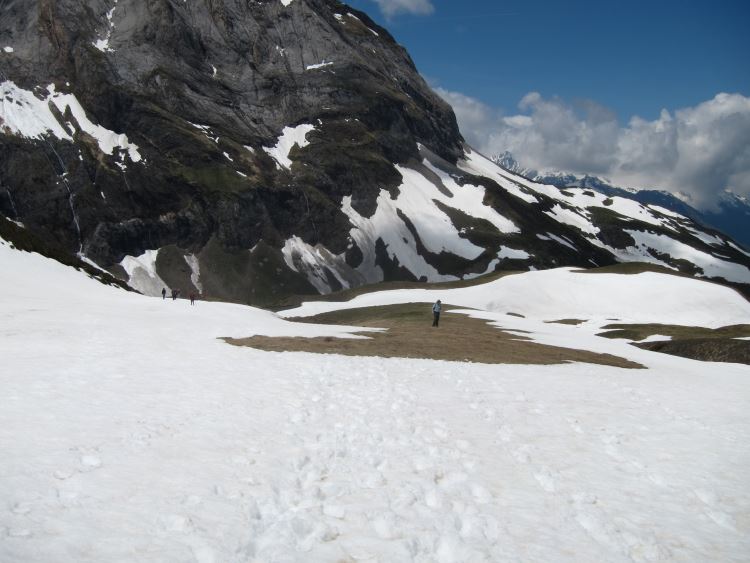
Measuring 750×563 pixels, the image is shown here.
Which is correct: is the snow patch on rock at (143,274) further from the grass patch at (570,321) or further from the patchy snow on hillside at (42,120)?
the grass patch at (570,321)

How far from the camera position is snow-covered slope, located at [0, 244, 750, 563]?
303 inches

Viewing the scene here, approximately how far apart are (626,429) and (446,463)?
7297 millimetres

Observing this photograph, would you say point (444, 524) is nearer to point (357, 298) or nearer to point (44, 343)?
point (44, 343)

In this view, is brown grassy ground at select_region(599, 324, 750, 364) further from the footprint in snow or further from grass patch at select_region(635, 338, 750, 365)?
the footprint in snow

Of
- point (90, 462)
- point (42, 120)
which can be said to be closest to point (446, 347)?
point (90, 462)

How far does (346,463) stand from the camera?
1096 centimetres

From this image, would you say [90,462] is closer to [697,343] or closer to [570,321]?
[697,343]

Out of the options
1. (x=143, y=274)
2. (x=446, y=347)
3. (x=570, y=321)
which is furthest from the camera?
(x=143, y=274)

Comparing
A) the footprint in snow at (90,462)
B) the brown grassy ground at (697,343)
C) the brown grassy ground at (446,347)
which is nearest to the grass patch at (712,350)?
the brown grassy ground at (697,343)

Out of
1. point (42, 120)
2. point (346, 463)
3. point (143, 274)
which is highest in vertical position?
point (42, 120)

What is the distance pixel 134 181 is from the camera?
190 metres

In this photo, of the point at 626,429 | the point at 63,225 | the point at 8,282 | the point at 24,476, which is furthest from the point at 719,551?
the point at 63,225

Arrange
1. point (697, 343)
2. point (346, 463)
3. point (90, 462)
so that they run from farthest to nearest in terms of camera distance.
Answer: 1. point (697, 343)
2. point (346, 463)
3. point (90, 462)

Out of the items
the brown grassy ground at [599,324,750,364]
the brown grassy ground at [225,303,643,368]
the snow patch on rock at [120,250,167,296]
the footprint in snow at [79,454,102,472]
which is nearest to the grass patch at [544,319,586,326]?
the brown grassy ground at [599,324,750,364]
